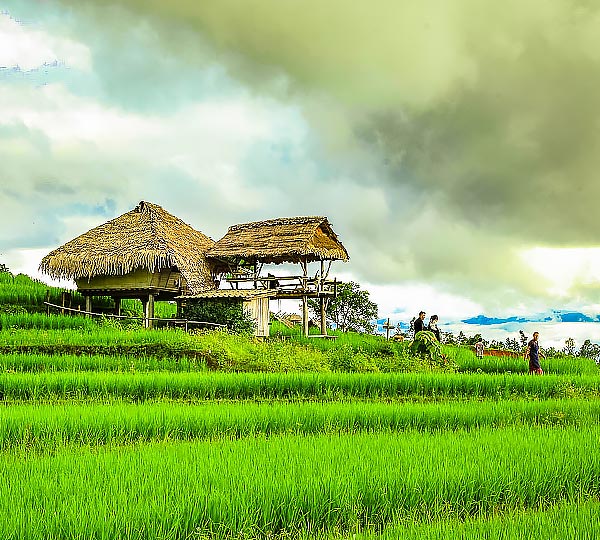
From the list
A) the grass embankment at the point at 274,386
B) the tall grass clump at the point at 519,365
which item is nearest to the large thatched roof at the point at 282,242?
the tall grass clump at the point at 519,365

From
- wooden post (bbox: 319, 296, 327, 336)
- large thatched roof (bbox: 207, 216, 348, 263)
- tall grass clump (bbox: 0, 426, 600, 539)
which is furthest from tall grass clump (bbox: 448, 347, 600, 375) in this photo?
tall grass clump (bbox: 0, 426, 600, 539)

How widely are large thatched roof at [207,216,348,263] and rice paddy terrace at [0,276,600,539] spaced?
966 cm

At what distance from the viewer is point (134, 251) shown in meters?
21.2

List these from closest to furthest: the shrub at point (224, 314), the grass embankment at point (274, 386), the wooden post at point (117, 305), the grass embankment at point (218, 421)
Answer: the grass embankment at point (218, 421)
the grass embankment at point (274, 386)
the shrub at point (224, 314)
the wooden post at point (117, 305)

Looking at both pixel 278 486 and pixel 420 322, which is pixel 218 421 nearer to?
pixel 278 486

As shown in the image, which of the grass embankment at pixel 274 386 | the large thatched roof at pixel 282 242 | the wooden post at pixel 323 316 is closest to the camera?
the grass embankment at pixel 274 386

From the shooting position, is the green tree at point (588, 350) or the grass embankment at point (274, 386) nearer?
the grass embankment at point (274, 386)

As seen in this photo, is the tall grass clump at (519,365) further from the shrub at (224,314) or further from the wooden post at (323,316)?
the shrub at (224,314)

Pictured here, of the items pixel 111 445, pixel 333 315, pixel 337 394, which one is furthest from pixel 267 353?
pixel 333 315

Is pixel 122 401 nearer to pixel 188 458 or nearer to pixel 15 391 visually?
pixel 15 391

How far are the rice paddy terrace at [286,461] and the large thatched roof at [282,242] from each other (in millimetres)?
9660

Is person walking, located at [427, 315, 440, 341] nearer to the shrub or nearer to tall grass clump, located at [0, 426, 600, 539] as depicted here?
the shrub

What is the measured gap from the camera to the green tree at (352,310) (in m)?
31.2

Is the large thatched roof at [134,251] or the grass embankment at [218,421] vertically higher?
the large thatched roof at [134,251]
